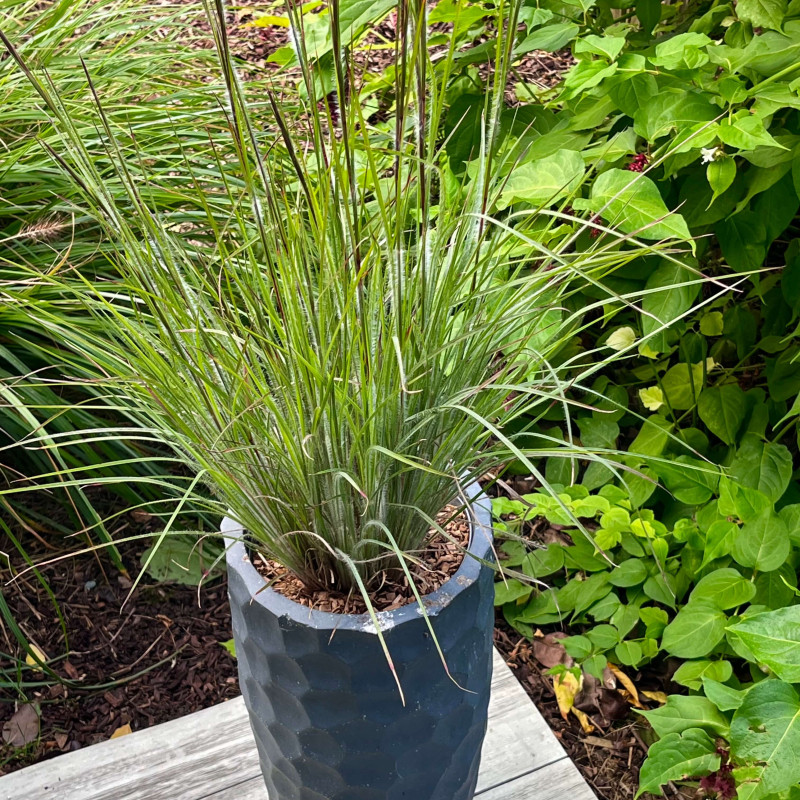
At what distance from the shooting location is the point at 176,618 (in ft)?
4.51

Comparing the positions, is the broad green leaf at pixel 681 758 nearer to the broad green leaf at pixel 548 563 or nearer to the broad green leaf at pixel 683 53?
the broad green leaf at pixel 548 563

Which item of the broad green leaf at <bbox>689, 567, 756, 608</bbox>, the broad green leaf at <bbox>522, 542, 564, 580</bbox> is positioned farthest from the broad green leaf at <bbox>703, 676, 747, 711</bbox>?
the broad green leaf at <bbox>522, 542, 564, 580</bbox>

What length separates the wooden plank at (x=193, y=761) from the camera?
98 cm

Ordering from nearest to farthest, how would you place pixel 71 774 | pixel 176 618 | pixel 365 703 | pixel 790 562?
pixel 365 703 < pixel 71 774 < pixel 790 562 < pixel 176 618

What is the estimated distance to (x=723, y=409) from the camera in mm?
1286

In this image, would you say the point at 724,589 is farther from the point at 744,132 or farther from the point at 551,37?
the point at 551,37

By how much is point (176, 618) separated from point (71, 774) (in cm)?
39

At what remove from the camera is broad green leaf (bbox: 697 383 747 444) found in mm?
1277

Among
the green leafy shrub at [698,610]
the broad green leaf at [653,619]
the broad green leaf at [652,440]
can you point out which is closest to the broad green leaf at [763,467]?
the green leafy shrub at [698,610]

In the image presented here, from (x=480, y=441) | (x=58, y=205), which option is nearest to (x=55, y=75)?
(x=58, y=205)

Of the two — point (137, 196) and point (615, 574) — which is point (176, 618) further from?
point (137, 196)

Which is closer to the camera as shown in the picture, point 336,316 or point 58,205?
point 336,316

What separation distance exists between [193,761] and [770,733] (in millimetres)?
672

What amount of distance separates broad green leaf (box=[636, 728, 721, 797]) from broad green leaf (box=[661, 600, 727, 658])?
109 millimetres
